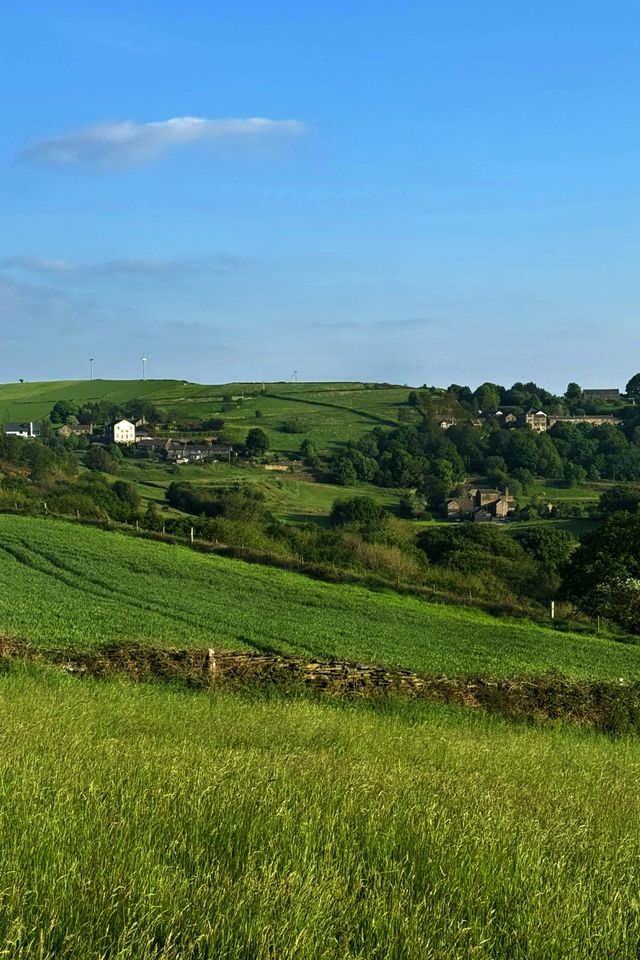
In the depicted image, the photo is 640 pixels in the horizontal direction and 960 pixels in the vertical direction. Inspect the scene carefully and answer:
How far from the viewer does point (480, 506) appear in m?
129

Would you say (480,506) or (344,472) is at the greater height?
(344,472)

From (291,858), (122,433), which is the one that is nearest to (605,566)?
(291,858)

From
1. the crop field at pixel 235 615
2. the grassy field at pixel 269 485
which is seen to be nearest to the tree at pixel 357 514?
the grassy field at pixel 269 485

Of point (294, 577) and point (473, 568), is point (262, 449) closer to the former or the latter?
point (473, 568)

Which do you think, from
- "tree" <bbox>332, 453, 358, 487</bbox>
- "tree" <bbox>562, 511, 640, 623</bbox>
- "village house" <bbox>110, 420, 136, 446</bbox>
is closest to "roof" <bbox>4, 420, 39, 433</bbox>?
"village house" <bbox>110, 420, 136, 446</bbox>

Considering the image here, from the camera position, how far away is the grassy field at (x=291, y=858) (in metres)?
3.95

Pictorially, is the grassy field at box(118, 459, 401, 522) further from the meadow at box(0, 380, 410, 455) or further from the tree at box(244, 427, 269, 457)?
the meadow at box(0, 380, 410, 455)

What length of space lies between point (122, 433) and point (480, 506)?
63.1 metres

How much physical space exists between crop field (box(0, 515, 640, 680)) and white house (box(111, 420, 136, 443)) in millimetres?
100740

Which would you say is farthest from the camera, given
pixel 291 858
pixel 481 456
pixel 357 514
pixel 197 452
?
pixel 481 456

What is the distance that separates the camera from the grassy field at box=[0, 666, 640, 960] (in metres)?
3.95

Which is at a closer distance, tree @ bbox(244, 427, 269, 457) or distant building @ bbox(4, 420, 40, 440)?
tree @ bbox(244, 427, 269, 457)

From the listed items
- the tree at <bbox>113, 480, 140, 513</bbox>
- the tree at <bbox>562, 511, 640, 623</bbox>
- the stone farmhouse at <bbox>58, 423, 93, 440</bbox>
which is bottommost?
the tree at <bbox>562, 511, 640, 623</bbox>

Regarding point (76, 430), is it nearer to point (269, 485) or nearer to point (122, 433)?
point (122, 433)
